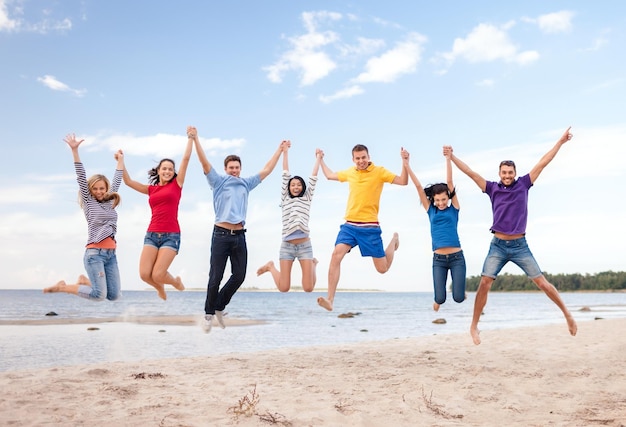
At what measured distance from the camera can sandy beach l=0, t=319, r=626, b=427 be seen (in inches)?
483

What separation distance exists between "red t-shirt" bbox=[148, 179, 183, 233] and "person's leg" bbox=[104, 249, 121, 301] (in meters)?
0.78

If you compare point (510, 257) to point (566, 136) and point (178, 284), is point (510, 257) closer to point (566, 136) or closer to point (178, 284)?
point (566, 136)

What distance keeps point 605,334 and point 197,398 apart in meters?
20.3

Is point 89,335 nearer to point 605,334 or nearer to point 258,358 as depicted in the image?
point 258,358

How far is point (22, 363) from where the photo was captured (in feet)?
76.3

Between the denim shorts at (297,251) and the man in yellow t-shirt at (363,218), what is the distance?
611mm

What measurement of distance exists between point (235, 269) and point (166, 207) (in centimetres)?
157

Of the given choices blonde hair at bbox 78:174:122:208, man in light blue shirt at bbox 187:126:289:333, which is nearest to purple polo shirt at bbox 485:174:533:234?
man in light blue shirt at bbox 187:126:289:333

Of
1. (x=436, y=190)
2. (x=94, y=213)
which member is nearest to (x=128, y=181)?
(x=94, y=213)

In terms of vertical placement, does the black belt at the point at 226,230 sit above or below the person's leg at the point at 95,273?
above

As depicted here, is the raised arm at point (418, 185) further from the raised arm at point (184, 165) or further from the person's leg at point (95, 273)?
the person's leg at point (95, 273)

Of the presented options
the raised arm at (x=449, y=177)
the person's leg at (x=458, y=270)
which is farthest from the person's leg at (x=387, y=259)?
the raised arm at (x=449, y=177)

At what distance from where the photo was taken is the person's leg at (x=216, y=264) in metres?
9.57

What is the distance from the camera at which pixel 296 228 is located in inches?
423
